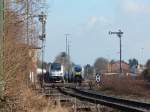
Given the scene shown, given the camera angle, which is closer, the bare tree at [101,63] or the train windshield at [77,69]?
the train windshield at [77,69]

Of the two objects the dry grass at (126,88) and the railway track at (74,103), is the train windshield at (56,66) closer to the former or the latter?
Answer: the dry grass at (126,88)

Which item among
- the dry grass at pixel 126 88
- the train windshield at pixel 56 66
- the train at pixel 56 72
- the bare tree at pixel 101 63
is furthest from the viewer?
the bare tree at pixel 101 63

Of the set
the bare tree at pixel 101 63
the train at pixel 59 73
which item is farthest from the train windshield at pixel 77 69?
the bare tree at pixel 101 63

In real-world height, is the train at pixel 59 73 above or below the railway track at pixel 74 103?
above

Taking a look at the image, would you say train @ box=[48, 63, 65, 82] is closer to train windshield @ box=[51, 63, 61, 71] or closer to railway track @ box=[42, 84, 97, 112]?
train windshield @ box=[51, 63, 61, 71]

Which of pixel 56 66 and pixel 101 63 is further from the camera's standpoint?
pixel 101 63

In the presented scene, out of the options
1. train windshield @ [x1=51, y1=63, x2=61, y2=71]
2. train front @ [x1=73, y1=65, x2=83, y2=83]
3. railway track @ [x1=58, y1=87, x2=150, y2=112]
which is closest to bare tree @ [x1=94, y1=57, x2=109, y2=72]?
train front @ [x1=73, y1=65, x2=83, y2=83]

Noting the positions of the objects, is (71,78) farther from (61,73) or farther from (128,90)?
(128,90)

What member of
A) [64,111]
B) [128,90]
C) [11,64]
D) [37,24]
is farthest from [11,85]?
[128,90]

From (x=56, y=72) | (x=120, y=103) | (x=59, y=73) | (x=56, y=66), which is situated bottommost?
(x=120, y=103)

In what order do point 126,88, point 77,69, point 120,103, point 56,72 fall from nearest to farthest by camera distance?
point 120,103, point 126,88, point 56,72, point 77,69

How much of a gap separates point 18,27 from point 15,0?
1211mm

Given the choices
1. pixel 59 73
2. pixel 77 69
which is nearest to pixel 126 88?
pixel 59 73

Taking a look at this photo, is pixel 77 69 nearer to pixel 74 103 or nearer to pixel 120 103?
pixel 120 103
